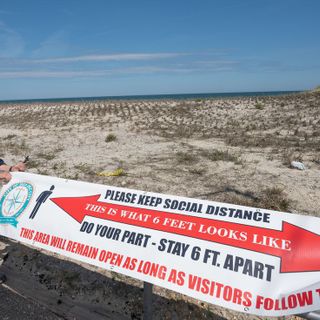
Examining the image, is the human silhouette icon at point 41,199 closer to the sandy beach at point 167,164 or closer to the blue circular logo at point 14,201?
the blue circular logo at point 14,201

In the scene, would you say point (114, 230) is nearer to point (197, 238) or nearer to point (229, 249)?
point (197, 238)

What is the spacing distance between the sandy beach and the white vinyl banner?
1238mm

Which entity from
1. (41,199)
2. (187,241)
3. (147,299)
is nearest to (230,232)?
(187,241)

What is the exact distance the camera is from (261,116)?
60.4ft

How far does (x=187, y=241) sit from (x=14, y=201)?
7.37 ft

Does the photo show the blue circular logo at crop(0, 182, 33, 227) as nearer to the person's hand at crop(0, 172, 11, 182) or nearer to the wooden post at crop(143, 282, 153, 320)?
the person's hand at crop(0, 172, 11, 182)

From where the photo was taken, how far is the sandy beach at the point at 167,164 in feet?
12.0

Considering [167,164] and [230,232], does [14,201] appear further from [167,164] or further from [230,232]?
[167,164]

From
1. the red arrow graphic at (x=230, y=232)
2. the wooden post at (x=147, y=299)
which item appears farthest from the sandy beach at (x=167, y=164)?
the red arrow graphic at (x=230, y=232)

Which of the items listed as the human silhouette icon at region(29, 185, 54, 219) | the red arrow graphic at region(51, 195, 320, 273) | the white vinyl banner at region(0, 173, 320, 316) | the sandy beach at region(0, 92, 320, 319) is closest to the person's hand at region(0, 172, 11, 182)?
the white vinyl banner at region(0, 173, 320, 316)

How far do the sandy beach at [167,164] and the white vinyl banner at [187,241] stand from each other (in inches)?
48.7

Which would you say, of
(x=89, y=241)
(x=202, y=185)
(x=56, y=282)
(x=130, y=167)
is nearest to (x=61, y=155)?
(x=130, y=167)

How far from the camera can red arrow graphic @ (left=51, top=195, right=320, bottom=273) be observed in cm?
209

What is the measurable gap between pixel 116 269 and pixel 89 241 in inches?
Result: 16.6
